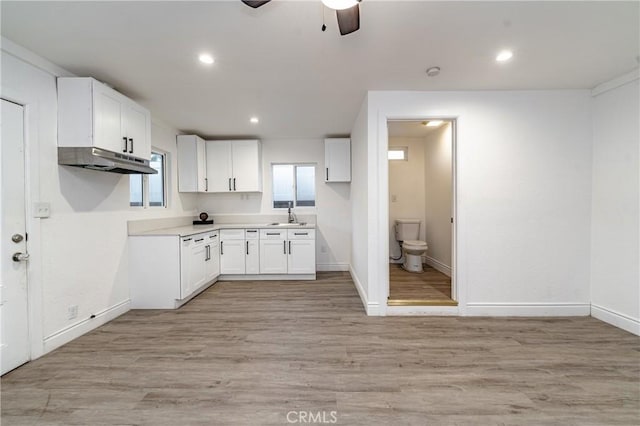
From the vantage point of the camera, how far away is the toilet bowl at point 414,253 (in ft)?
13.8

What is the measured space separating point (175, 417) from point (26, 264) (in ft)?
5.90

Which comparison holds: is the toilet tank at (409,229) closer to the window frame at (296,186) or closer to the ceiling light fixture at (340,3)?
the window frame at (296,186)

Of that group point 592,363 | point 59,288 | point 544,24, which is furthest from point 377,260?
point 59,288

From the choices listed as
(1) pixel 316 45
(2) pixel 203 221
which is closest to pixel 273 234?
(2) pixel 203 221

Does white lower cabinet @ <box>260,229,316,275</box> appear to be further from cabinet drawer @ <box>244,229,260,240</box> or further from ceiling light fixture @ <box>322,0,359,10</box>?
ceiling light fixture @ <box>322,0,359,10</box>

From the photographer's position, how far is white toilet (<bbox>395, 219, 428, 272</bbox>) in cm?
425

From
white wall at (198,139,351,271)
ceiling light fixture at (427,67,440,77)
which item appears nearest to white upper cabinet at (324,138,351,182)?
white wall at (198,139,351,271)

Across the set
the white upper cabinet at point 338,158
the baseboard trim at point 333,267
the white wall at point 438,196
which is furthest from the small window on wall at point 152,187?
the white wall at point 438,196

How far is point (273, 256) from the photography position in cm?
414

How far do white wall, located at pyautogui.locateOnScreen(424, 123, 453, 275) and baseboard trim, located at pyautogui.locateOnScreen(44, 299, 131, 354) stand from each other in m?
4.58

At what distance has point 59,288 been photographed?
88.9 inches

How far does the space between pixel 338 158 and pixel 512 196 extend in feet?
8.57

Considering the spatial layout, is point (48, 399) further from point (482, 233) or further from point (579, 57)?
point (579, 57)

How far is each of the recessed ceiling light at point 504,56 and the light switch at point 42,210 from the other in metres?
4.03
